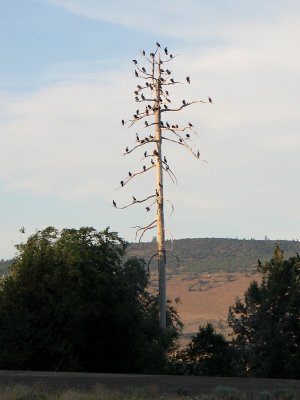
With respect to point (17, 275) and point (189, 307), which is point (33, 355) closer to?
point (17, 275)

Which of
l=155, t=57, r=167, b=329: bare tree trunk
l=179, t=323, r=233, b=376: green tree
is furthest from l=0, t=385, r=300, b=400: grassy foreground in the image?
l=155, t=57, r=167, b=329: bare tree trunk

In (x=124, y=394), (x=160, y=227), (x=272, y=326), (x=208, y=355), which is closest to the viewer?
(x=124, y=394)

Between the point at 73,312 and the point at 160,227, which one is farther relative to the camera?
the point at 160,227

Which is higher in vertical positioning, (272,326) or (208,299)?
(208,299)

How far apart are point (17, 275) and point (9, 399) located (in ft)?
70.0

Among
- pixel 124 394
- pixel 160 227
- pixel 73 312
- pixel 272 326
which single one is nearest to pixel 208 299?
pixel 272 326

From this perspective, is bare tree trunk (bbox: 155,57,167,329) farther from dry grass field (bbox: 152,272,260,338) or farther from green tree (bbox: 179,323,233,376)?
dry grass field (bbox: 152,272,260,338)

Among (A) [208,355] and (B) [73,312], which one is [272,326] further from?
(B) [73,312]

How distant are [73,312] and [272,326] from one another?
11.1 m

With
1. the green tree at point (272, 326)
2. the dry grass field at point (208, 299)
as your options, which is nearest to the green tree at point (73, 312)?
the green tree at point (272, 326)

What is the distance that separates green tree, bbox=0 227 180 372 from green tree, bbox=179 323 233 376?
6.23ft

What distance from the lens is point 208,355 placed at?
45.2m

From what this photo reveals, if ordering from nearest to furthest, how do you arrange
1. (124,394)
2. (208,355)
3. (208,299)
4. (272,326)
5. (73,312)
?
(124,394), (73,312), (208,355), (272,326), (208,299)

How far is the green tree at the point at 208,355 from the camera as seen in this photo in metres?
44.5
